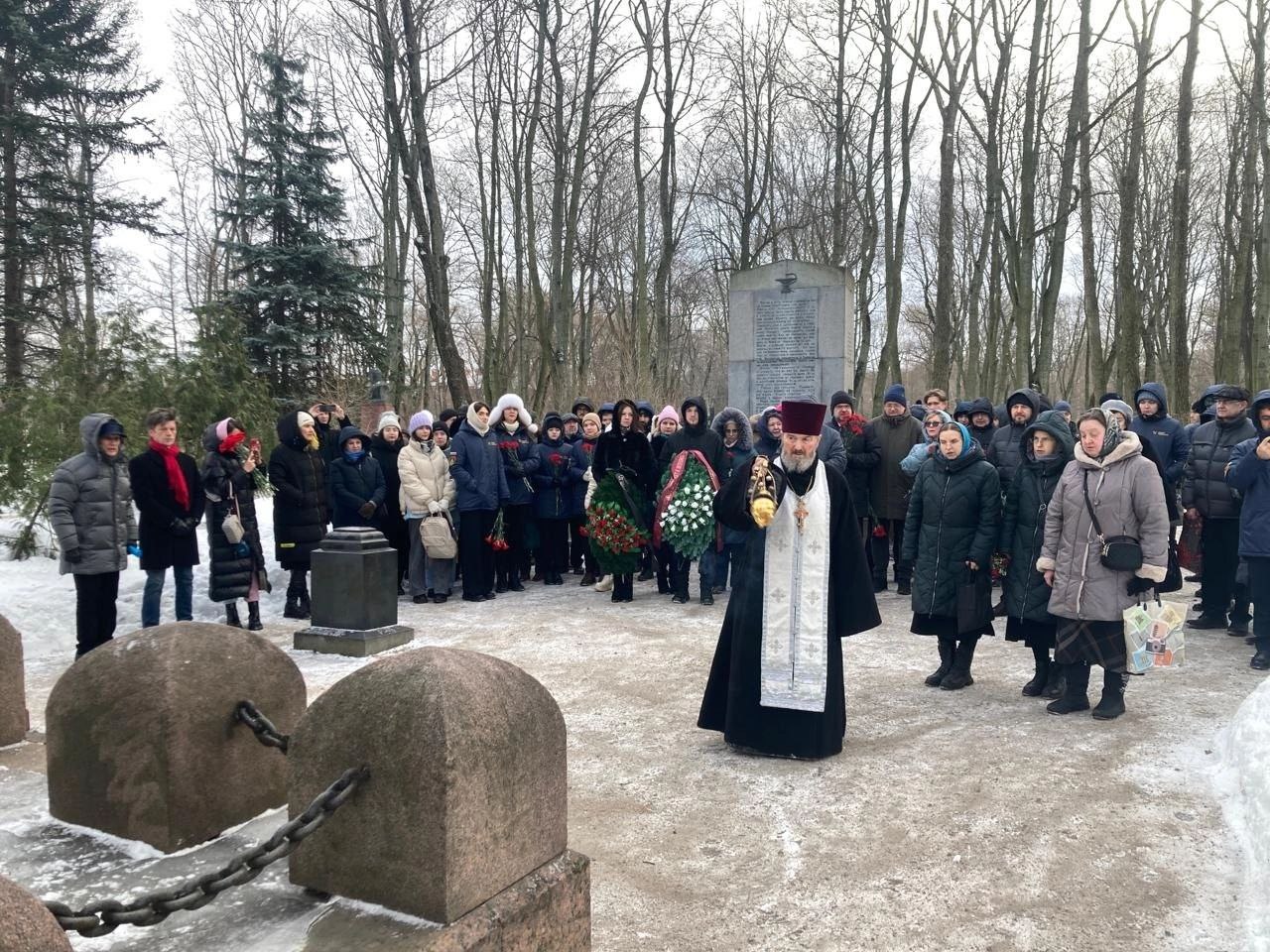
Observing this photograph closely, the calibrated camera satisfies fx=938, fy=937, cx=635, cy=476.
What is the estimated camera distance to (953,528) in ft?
21.1

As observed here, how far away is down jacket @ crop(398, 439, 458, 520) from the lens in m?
10.1

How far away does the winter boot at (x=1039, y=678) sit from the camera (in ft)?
21.0

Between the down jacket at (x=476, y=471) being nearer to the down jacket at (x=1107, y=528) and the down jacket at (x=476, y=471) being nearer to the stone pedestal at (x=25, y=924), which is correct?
the down jacket at (x=1107, y=528)

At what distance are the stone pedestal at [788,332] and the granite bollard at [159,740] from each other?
456 inches

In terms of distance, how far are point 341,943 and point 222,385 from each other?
12078mm

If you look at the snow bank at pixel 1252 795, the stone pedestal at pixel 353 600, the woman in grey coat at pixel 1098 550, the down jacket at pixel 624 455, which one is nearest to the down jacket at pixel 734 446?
the down jacket at pixel 624 455

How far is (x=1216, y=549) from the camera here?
26.7 feet

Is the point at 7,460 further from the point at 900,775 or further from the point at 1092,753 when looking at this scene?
the point at 1092,753

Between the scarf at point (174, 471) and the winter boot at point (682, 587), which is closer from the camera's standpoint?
the scarf at point (174, 471)

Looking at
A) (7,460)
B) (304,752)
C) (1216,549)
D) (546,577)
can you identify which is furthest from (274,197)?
(304,752)

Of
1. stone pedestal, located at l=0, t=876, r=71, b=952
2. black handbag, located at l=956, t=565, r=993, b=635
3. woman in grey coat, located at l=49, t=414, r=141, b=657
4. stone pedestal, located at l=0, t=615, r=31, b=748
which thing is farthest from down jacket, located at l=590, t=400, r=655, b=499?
stone pedestal, located at l=0, t=876, r=71, b=952

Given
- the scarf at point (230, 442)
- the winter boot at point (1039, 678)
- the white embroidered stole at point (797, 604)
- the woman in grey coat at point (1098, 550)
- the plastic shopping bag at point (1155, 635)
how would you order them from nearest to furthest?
1. the white embroidered stole at point (797, 604)
2. the plastic shopping bag at point (1155, 635)
3. the woman in grey coat at point (1098, 550)
4. the winter boot at point (1039, 678)
5. the scarf at point (230, 442)

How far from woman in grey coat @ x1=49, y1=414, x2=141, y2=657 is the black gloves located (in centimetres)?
716

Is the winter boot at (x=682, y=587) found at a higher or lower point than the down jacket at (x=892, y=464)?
lower
